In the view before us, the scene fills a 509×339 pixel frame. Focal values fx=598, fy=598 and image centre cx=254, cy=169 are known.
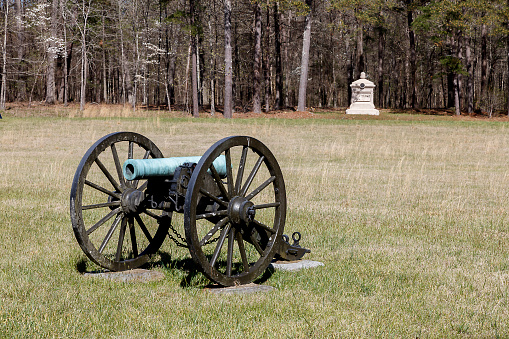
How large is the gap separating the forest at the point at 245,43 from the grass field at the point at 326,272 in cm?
2129

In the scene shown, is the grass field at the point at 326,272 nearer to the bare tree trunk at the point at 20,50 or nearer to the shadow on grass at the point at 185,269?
the shadow on grass at the point at 185,269

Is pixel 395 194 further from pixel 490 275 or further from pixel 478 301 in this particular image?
pixel 478 301

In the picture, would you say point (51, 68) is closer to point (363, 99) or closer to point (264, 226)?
point (363, 99)

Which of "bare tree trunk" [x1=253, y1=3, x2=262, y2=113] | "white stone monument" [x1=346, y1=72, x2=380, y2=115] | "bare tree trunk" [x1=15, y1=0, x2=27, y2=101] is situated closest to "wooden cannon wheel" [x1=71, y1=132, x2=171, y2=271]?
"bare tree trunk" [x1=253, y1=3, x2=262, y2=113]

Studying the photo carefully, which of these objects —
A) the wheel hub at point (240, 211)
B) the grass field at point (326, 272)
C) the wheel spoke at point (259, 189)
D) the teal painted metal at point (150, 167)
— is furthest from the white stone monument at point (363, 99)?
the wheel hub at point (240, 211)

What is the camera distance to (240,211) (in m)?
5.39

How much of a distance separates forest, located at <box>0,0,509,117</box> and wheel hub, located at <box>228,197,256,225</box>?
90.5 feet

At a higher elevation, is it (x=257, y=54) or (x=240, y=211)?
(x=257, y=54)

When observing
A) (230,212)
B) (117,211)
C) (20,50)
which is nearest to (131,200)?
(117,211)

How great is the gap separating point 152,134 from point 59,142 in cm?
395

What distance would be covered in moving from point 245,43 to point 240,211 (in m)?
53.1

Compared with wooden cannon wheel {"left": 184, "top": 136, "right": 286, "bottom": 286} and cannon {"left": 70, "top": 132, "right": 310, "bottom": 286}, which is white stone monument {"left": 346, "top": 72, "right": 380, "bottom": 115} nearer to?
cannon {"left": 70, "top": 132, "right": 310, "bottom": 286}

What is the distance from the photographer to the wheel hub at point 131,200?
6.01 m

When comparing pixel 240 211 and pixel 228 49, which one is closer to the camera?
pixel 240 211
